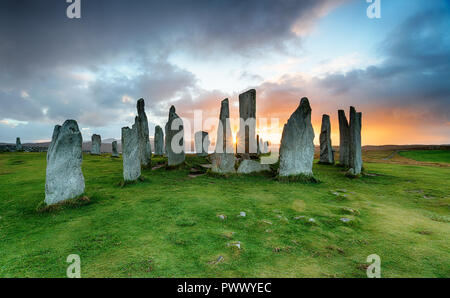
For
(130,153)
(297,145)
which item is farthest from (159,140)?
(297,145)

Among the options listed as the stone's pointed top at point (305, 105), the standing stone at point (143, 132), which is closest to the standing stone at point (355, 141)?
the stone's pointed top at point (305, 105)

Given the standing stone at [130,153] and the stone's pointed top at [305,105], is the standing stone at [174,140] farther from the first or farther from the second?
the stone's pointed top at [305,105]

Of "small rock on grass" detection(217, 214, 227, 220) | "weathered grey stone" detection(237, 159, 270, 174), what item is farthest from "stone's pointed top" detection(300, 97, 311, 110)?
"small rock on grass" detection(217, 214, 227, 220)

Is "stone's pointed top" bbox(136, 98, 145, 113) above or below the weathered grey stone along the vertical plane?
above

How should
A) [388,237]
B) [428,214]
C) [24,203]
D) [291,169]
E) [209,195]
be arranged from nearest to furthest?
[388,237], [428,214], [24,203], [209,195], [291,169]

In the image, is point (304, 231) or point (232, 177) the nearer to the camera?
point (304, 231)

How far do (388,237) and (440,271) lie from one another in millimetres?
1399

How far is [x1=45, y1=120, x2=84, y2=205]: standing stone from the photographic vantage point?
22.9ft

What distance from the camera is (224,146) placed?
13.1m

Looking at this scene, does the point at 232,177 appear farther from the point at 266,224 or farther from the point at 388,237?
the point at 388,237

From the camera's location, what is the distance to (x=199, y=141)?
2705 centimetres

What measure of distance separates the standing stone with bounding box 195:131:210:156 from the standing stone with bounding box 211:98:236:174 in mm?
13817

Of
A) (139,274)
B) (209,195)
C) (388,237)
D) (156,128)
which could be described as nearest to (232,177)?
(209,195)

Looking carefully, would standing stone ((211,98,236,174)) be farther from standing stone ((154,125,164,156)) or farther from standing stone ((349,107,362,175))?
standing stone ((154,125,164,156))
